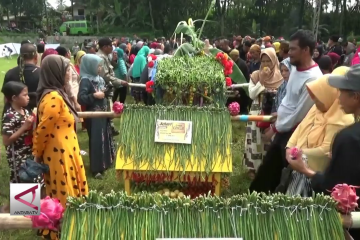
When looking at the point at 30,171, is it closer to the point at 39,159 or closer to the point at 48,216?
the point at 39,159

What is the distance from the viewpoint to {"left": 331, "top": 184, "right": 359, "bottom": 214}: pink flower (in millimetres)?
1629

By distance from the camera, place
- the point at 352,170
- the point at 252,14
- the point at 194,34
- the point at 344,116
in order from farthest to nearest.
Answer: the point at 252,14
the point at 194,34
the point at 344,116
the point at 352,170

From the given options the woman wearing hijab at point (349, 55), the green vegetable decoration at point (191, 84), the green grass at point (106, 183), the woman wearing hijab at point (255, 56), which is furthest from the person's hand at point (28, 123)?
the woman wearing hijab at point (349, 55)

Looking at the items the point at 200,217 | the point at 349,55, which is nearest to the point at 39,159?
the point at 200,217

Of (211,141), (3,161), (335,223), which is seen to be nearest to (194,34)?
(211,141)

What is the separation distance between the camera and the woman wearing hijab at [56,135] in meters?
2.97

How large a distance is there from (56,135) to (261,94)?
2604 millimetres

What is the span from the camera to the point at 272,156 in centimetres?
356

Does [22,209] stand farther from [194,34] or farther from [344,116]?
[194,34]

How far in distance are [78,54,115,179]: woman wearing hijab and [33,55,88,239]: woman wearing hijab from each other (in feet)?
5.47

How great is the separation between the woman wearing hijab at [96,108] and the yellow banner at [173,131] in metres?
1.49

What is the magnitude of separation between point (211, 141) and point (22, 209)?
2305 millimetres

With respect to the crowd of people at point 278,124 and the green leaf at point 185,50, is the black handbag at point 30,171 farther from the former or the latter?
the green leaf at point 185,50

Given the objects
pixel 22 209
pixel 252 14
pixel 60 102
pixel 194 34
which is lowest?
pixel 22 209
